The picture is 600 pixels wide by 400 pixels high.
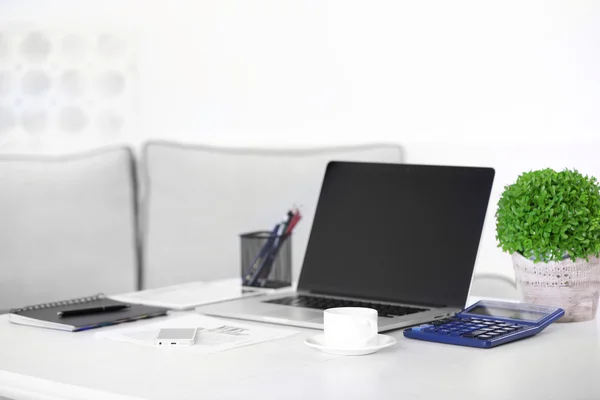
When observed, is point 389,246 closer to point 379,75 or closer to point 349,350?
point 349,350

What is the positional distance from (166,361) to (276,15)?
2046mm

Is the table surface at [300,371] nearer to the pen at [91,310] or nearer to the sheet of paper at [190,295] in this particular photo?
the pen at [91,310]

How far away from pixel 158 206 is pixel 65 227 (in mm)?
291

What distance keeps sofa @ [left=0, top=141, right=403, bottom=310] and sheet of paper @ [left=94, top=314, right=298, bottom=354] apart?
1.18 m

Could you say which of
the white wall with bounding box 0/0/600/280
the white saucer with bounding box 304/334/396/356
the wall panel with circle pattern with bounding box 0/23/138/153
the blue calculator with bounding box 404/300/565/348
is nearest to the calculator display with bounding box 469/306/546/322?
the blue calculator with bounding box 404/300/565/348

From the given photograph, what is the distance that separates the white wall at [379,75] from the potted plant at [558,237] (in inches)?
40.6

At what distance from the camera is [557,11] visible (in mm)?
2434

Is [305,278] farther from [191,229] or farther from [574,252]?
[191,229]

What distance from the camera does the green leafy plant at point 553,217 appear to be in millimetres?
1331

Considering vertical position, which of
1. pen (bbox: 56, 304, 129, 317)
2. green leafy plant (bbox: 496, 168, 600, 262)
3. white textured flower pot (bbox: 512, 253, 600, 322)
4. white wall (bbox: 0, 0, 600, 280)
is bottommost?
pen (bbox: 56, 304, 129, 317)

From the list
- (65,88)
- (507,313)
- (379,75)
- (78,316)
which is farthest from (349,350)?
(65,88)

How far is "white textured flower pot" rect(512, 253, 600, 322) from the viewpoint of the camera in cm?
135

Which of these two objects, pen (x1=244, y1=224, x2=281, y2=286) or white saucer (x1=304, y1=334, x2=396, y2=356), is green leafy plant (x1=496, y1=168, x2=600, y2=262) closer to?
white saucer (x1=304, y1=334, x2=396, y2=356)

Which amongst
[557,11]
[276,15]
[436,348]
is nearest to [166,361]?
[436,348]
